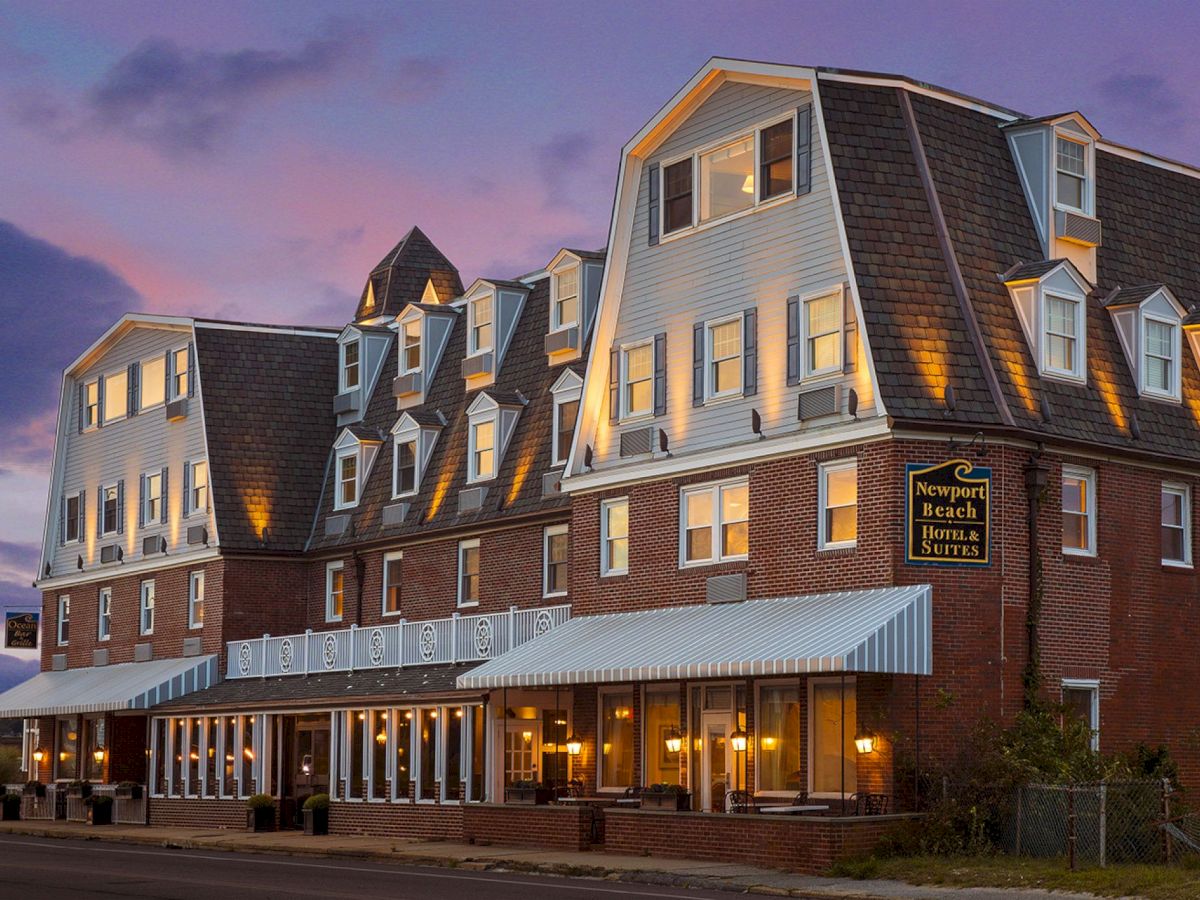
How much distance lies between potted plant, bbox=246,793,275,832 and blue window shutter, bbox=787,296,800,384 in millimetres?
17784

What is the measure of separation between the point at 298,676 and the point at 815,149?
787 inches

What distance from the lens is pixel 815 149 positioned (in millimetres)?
33062

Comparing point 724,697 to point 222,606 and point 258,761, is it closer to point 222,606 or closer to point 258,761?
point 258,761

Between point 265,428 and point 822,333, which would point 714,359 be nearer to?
point 822,333

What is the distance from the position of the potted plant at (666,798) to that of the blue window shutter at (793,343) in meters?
7.28

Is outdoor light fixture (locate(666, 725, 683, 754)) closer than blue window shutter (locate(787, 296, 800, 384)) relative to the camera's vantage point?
No

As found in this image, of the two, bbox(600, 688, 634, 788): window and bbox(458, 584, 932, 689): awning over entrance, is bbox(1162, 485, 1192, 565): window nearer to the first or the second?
bbox(458, 584, 932, 689): awning over entrance

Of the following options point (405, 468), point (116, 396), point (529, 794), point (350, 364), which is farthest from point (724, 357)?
point (116, 396)

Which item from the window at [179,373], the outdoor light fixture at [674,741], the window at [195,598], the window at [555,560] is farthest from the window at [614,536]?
the window at [179,373]

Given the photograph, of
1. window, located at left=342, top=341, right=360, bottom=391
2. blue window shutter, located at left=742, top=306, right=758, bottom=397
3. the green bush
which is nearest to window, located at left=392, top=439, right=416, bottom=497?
window, located at left=342, top=341, right=360, bottom=391

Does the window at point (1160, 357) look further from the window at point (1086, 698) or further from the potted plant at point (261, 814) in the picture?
the potted plant at point (261, 814)

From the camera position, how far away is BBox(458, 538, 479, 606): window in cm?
4316

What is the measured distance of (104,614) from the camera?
55.7 metres

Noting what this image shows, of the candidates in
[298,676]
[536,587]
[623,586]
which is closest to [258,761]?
[298,676]
